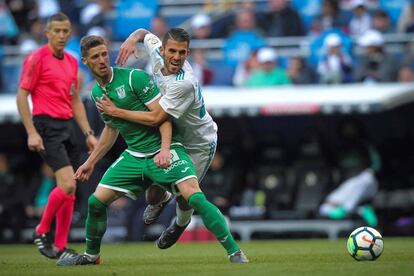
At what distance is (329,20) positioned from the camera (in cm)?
1719

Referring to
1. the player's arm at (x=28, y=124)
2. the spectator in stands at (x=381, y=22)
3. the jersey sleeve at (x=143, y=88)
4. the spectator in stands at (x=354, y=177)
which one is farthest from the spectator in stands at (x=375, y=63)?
the jersey sleeve at (x=143, y=88)

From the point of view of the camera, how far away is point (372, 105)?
1466 centimetres

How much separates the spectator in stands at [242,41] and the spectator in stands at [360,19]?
1.57 meters

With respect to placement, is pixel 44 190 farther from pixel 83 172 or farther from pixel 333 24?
pixel 83 172

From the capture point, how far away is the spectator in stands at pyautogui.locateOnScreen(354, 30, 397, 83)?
15.9 metres

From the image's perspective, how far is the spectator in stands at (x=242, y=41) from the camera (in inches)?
678

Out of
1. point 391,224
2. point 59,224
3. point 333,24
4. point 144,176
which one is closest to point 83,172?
A: point 144,176

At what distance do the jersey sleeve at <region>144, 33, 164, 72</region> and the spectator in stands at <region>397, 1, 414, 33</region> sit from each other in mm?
8285

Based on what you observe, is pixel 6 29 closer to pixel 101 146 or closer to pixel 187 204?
pixel 187 204

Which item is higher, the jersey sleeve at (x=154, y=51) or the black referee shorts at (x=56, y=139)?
the jersey sleeve at (x=154, y=51)

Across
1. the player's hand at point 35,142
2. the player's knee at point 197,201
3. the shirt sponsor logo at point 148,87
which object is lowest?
the player's knee at point 197,201

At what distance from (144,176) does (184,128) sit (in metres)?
0.61

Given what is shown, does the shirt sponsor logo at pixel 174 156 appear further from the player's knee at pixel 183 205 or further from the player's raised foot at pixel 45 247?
the player's raised foot at pixel 45 247

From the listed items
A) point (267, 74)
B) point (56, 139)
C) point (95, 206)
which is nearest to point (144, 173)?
point (95, 206)
